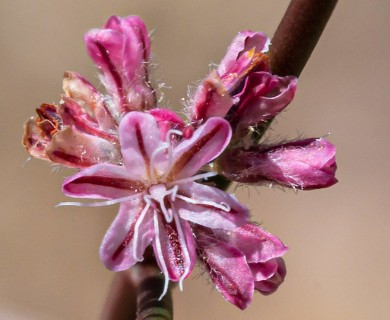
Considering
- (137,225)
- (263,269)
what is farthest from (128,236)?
(263,269)

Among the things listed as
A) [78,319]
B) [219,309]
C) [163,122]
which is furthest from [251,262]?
[78,319]

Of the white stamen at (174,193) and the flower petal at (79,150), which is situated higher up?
the white stamen at (174,193)

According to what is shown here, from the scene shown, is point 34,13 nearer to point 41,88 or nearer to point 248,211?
point 41,88

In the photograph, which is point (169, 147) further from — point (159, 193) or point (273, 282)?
point (273, 282)

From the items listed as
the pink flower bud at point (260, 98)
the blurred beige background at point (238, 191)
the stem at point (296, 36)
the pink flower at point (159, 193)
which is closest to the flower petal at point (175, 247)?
the pink flower at point (159, 193)

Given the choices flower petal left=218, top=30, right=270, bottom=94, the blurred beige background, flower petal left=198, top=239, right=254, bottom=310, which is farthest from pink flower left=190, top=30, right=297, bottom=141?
the blurred beige background

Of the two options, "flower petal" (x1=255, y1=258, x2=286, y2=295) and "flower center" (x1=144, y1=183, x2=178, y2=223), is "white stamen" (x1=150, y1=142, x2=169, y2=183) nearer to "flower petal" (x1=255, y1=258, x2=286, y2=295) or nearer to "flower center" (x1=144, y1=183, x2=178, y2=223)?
"flower center" (x1=144, y1=183, x2=178, y2=223)

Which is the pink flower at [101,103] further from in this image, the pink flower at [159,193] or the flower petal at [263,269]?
the flower petal at [263,269]
